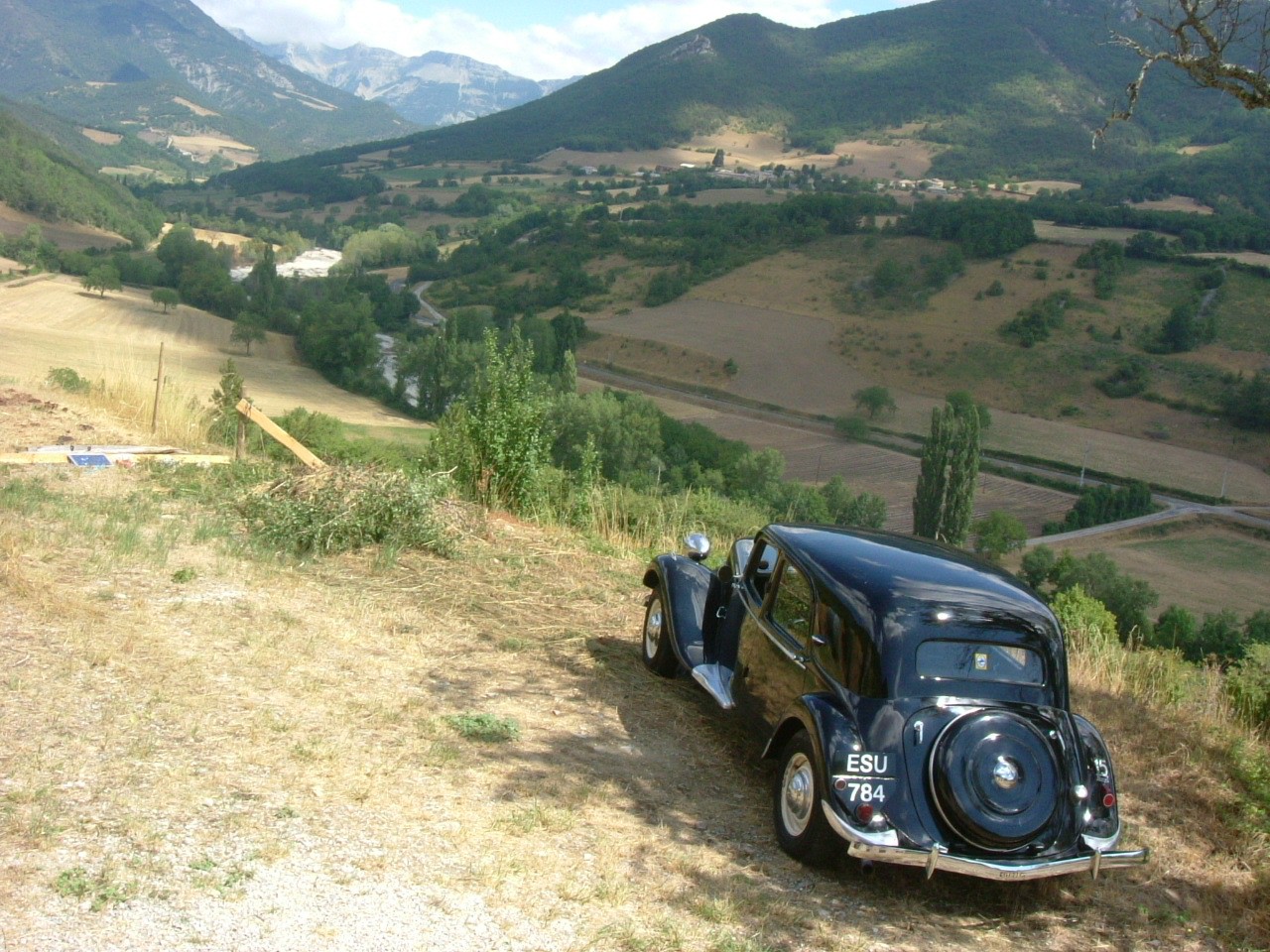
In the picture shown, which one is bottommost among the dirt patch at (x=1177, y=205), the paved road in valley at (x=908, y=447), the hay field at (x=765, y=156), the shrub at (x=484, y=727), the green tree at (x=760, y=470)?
the green tree at (x=760, y=470)

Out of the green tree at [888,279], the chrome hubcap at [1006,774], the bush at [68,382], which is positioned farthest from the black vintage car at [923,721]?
the green tree at [888,279]

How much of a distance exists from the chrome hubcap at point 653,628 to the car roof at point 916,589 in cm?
151

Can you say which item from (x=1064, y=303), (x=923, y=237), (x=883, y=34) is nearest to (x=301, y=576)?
(x=1064, y=303)

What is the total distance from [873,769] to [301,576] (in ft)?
14.8

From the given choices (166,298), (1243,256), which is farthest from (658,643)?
(1243,256)

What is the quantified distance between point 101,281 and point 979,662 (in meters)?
68.7

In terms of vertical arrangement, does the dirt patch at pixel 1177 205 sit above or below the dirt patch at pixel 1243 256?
above

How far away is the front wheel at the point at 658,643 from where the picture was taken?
6.43m

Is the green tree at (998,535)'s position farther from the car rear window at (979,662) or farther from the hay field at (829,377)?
the car rear window at (979,662)

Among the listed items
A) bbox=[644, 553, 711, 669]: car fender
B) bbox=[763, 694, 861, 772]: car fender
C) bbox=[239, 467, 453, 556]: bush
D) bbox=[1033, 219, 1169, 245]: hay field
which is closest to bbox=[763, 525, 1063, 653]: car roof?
bbox=[763, 694, 861, 772]: car fender

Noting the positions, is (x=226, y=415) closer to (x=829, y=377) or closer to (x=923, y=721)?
(x=923, y=721)

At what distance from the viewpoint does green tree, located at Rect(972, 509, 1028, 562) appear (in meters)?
37.5

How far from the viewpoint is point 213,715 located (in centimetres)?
491

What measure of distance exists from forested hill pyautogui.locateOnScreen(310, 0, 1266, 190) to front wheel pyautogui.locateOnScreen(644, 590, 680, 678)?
127m
